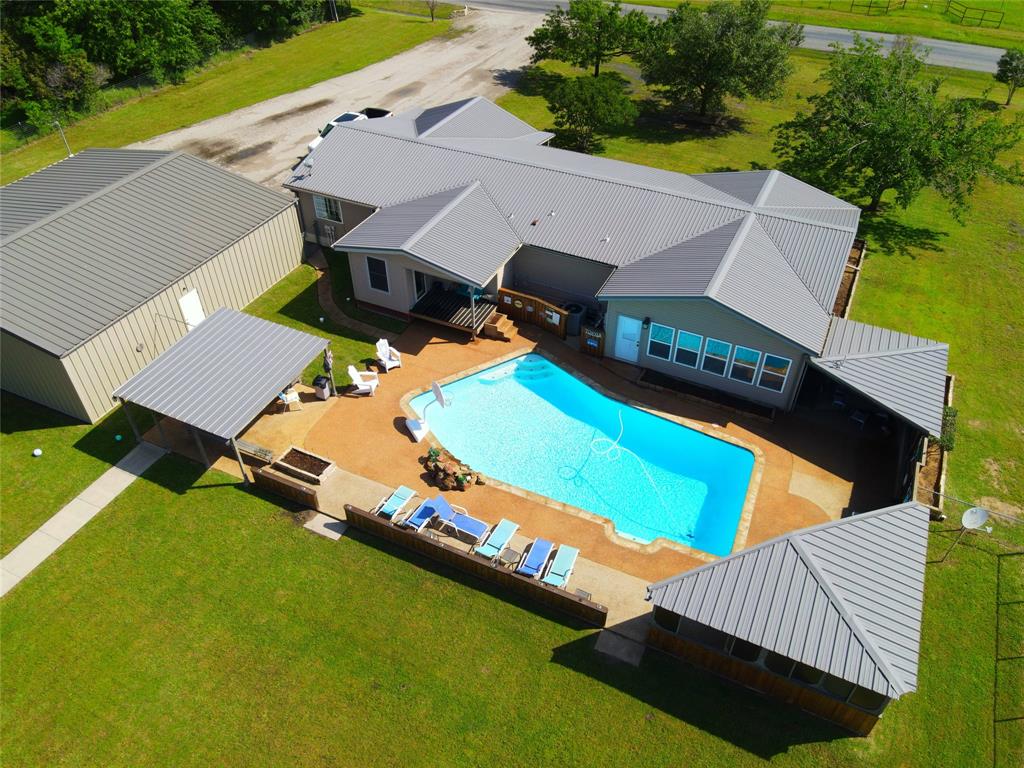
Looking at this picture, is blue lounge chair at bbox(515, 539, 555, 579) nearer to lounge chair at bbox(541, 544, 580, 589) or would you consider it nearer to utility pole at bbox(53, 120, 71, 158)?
lounge chair at bbox(541, 544, 580, 589)

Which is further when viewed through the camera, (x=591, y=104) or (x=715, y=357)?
(x=591, y=104)

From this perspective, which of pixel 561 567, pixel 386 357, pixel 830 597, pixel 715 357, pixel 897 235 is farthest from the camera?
pixel 897 235

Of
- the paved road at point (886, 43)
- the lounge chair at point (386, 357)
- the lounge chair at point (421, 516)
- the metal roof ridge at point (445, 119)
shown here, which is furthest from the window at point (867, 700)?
the paved road at point (886, 43)

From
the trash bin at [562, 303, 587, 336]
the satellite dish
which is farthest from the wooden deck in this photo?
the satellite dish

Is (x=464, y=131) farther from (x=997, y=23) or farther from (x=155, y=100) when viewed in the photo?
(x=997, y=23)

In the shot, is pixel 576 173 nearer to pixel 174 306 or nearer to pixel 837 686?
pixel 174 306

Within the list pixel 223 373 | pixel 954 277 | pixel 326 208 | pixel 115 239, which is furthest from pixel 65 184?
pixel 954 277

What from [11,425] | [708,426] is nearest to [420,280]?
[708,426]
